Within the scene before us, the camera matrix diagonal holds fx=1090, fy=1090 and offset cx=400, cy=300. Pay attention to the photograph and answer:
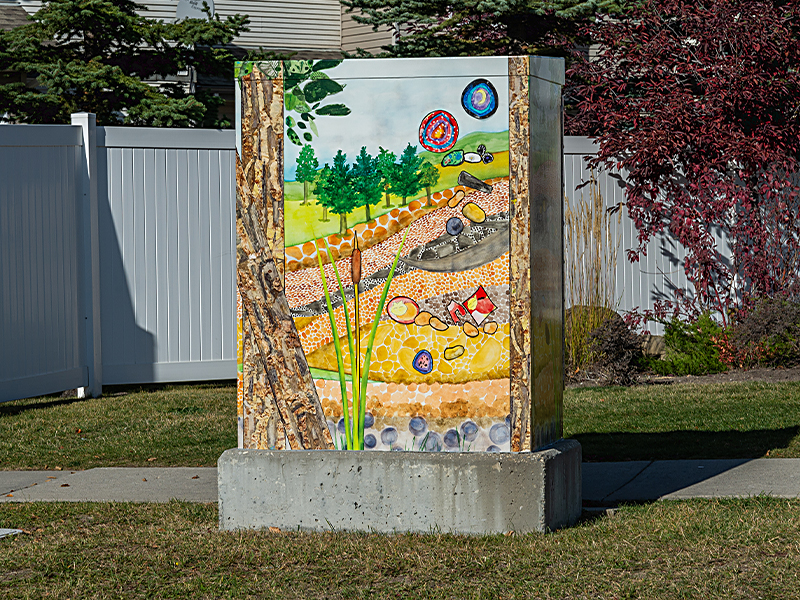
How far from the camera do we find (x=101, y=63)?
1463cm

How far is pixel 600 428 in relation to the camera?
864 cm

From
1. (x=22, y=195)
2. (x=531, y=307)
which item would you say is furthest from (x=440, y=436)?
(x=22, y=195)

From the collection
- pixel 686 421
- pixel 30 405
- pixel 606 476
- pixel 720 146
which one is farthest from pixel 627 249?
pixel 30 405

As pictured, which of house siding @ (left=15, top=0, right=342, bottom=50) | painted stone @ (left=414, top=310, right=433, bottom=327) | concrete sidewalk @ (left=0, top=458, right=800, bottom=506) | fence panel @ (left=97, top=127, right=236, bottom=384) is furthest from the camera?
house siding @ (left=15, top=0, right=342, bottom=50)

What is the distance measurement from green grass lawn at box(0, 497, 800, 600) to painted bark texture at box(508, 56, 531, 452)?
632mm

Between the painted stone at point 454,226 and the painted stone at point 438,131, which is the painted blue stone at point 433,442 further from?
the painted stone at point 438,131

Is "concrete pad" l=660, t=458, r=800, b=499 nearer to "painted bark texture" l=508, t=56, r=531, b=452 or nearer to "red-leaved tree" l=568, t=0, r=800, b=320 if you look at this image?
"painted bark texture" l=508, t=56, r=531, b=452

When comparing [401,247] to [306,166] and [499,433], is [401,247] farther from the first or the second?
[499,433]

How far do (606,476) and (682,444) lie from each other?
1325 mm

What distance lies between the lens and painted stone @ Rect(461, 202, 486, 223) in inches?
215

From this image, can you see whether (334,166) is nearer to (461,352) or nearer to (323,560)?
(461,352)

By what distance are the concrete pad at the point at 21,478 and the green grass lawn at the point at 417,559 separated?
939mm

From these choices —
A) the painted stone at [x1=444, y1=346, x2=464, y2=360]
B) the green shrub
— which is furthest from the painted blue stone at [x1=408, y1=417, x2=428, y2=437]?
the green shrub

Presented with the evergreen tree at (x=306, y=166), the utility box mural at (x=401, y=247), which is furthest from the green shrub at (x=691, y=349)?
the evergreen tree at (x=306, y=166)
